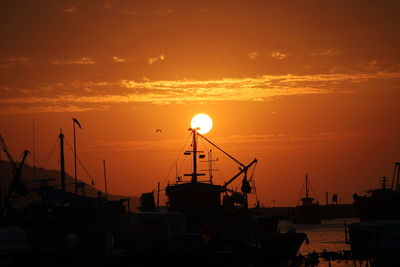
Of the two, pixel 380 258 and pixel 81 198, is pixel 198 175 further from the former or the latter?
pixel 380 258

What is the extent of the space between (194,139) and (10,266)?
36593 millimetres

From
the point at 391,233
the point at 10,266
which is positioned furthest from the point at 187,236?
the point at 391,233

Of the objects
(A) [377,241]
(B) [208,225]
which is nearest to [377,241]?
(A) [377,241]

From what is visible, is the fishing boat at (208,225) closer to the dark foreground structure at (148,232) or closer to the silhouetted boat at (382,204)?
the dark foreground structure at (148,232)

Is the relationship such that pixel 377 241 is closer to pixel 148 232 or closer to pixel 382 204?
pixel 148 232

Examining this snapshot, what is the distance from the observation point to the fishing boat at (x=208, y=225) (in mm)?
56344

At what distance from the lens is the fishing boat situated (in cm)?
5634

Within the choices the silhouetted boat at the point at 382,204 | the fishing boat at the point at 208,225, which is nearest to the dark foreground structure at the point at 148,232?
the fishing boat at the point at 208,225

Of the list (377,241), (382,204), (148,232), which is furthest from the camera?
(382,204)

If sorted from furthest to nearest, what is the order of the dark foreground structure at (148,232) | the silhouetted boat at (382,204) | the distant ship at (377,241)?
the silhouetted boat at (382,204)
the distant ship at (377,241)
the dark foreground structure at (148,232)

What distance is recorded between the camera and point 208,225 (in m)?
69.2

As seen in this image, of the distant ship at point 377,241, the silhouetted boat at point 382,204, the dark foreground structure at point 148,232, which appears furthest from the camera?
the silhouetted boat at point 382,204

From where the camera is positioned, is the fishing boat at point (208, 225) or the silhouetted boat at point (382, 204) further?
the silhouetted boat at point (382, 204)

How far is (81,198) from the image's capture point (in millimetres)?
68438
